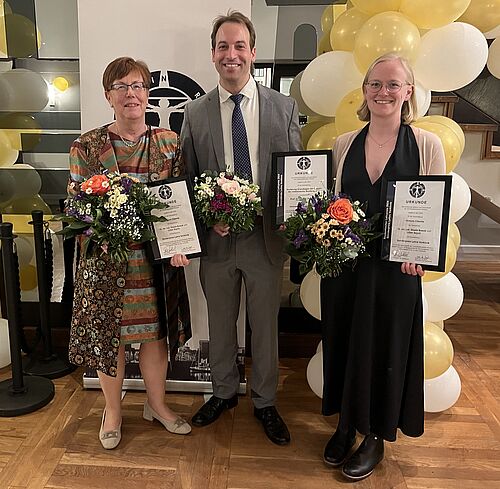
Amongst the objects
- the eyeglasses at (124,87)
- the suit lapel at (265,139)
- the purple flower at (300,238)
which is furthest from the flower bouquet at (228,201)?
the eyeglasses at (124,87)

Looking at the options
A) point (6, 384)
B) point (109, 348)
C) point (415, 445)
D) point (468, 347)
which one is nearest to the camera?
point (109, 348)

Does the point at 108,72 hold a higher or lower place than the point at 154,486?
higher

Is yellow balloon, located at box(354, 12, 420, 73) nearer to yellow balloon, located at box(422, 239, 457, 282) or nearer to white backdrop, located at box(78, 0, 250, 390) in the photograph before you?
white backdrop, located at box(78, 0, 250, 390)

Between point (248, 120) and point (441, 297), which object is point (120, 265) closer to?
point (248, 120)

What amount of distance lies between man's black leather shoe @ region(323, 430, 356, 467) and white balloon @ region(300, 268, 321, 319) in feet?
1.89

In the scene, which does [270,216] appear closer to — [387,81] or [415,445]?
[387,81]

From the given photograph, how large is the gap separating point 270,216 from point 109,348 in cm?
84

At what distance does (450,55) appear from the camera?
7.53 feet

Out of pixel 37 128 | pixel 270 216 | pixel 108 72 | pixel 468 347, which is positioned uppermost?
pixel 108 72

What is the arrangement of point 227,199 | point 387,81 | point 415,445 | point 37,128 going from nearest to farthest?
point 387,81
point 227,199
point 415,445
point 37,128

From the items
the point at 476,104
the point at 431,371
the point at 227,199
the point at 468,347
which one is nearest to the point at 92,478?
the point at 227,199

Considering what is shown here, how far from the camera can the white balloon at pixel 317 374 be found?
258 centimetres

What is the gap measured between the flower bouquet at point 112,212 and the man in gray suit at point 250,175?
0.30 metres

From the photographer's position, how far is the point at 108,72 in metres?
2.08
